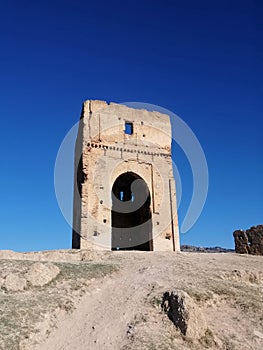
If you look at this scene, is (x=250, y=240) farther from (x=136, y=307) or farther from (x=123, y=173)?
(x=136, y=307)

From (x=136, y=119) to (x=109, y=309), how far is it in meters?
13.6

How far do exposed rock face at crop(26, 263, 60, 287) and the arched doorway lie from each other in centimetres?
939

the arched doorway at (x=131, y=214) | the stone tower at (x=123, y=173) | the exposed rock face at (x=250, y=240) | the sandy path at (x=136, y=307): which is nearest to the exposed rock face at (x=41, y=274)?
the sandy path at (x=136, y=307)

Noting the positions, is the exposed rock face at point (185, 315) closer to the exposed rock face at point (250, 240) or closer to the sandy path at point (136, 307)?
the sandy path at point (136, 307)

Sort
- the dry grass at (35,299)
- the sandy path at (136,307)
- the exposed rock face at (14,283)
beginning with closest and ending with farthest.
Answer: the dry grass at (35,299) → the sandy path at (136,307) → the exposed rock face at (14,283)

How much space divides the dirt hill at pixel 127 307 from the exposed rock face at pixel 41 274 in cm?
3

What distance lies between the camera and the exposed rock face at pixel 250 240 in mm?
16895

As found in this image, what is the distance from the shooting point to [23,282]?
28.8 ft

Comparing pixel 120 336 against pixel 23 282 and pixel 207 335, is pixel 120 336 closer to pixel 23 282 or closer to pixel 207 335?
pixel 207 335

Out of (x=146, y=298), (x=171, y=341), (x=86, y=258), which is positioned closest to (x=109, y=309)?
(x=146, y=298)

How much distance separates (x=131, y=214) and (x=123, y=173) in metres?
4.40

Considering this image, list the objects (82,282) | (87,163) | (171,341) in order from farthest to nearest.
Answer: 1. (87,163)
2. (82,282)
3. (171,341)

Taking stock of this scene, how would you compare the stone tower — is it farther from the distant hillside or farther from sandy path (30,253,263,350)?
the distant hillside

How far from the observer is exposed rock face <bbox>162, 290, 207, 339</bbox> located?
696 centimetres
